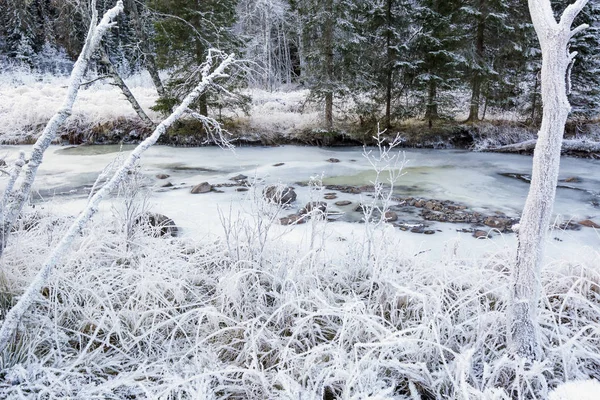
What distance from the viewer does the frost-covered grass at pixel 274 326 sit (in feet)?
5.74

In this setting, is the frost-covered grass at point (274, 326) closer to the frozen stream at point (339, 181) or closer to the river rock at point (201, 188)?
the frozen stream at point (339, 181)

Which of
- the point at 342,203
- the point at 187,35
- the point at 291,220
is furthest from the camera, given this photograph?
the point at 187,35

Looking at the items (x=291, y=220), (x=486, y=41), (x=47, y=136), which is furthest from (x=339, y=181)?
(x=486, y=41)

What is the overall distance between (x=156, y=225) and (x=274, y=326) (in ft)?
6.24

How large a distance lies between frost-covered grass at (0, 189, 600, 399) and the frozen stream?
526mm

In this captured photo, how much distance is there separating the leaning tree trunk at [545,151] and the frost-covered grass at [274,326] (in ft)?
0.85

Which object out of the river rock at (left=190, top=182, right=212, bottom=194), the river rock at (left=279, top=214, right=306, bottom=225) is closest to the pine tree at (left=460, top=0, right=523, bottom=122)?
the river rock at (left=190, top=182, right=212, bottom=194)

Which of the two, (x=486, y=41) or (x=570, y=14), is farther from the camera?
(x=486, y=41)

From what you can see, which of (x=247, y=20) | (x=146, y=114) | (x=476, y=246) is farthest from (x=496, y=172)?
(x=247, y=20)

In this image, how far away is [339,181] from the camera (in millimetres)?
6543

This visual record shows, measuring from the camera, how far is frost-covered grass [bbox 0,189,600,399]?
1.75 metres

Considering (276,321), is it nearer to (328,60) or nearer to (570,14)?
(570,14)

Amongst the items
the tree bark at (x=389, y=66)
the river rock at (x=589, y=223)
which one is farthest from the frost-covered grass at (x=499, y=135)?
the river rock at (x=589, y=223)

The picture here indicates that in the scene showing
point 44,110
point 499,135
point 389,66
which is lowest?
point 499,135
